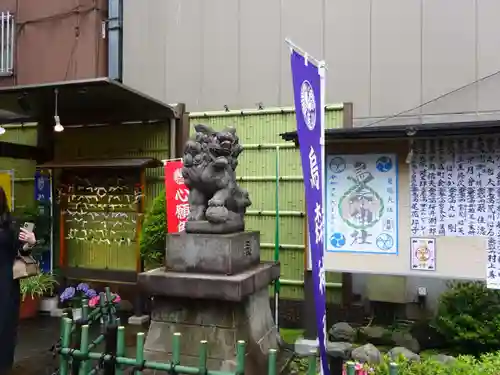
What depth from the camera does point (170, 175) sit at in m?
9.56

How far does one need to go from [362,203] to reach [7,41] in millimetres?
10563

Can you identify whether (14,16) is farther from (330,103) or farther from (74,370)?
(74,370)

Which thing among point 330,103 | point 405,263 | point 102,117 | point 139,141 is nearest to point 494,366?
point 405,263

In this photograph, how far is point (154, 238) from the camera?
379 inches

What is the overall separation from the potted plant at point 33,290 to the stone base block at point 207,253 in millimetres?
5881

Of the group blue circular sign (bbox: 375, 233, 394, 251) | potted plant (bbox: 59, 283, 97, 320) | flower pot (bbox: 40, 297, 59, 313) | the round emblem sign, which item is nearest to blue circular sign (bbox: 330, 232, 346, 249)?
blue circular sign (bbox: 375, 233, 394, 251)

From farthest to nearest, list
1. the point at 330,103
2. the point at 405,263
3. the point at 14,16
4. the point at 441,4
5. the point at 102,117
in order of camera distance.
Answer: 1. the point at 14,16
2. the point at 102,117
3. the point at 330,103
4. the point at 441,4
5. the point at 405,263

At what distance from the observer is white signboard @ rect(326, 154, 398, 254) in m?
7.34

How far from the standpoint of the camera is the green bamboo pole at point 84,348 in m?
4.59

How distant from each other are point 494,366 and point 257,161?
615 cm

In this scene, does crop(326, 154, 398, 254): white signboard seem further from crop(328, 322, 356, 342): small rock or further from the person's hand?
the person's hand

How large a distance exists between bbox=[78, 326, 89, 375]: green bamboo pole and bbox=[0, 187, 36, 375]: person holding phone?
126 cm

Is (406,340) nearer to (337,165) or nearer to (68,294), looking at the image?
(337,165)

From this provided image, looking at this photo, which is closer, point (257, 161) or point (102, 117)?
point (257, 161)
